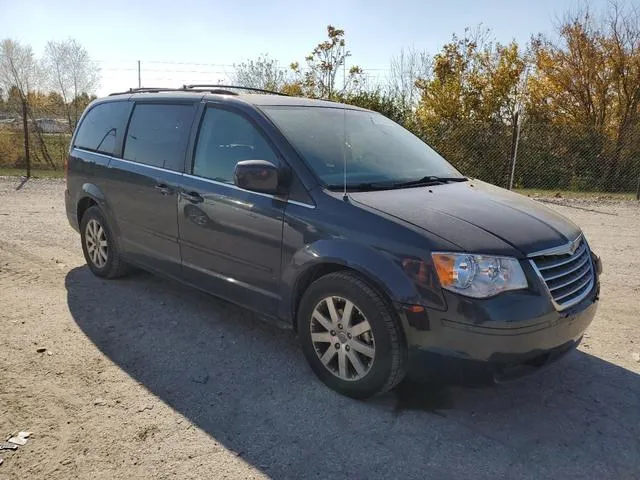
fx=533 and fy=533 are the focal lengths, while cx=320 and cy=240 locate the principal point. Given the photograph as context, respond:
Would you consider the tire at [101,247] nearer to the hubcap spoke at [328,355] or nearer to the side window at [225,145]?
the side window at [225,145]

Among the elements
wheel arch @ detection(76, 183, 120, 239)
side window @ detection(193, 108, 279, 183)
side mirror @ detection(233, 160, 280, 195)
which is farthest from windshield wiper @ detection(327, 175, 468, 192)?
wheel arch @ detection(76, 183, 120, 239)

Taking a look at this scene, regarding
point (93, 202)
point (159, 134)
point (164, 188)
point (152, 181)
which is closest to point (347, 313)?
point (164, 188)

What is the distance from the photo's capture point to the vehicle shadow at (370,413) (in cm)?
264

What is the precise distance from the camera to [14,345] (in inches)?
149

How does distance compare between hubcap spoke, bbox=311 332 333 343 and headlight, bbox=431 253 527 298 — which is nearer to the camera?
headlight, bbox=431 253 527 298

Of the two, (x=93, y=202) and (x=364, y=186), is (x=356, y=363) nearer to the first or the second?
(x=364, y=186)

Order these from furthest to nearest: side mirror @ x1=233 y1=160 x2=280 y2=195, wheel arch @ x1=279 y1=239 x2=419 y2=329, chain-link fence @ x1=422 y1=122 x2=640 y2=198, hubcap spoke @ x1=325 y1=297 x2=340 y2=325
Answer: chain-link fence @ x1=422 y1=122 x2=640 y2=198 < side mirror @ x1=233 y1=160 x2=280 y2=195 < hubcap spoke @ x1=325 y1=297 x2=340 y2=325 < wheel arch @ x1=279 y1=239 x2=419 y2=329

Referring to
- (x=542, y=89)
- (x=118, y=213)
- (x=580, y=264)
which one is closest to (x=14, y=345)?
(x=118, y=213)

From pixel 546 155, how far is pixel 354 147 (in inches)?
470

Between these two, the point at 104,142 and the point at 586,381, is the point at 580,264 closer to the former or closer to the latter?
the point at 586,381

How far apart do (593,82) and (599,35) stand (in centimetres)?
138

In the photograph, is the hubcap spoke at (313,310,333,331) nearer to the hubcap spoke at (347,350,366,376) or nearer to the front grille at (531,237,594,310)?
the hubcap spoke at (347,350,366,376)

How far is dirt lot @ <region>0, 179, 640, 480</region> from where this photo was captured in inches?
103

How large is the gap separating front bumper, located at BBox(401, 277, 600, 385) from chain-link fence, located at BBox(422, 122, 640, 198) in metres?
11.4
